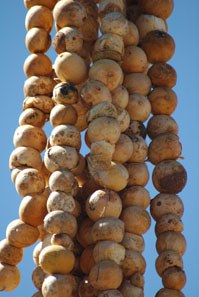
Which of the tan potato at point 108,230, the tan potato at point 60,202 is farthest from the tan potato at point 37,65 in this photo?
the tan potato at point 108,230

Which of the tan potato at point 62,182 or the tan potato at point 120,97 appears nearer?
the tan potato at point 62,182

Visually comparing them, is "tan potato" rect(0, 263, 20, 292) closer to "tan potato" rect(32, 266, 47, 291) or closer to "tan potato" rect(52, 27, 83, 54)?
"tan potato" rect(32, 266, 47, 291)

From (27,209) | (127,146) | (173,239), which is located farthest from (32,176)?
(173,239)

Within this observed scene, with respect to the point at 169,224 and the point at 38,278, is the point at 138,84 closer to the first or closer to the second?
the point at 169,224

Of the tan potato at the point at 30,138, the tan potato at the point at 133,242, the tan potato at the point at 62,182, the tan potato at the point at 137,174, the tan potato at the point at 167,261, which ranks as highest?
the tan potato at the point at 30,138

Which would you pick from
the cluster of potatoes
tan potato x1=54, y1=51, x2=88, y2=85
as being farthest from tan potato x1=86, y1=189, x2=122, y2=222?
tan potato x1=54, y1=51, x2=88, y2=85

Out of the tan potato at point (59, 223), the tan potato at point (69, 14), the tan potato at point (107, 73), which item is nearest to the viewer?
the tan potato at point (59, 223)

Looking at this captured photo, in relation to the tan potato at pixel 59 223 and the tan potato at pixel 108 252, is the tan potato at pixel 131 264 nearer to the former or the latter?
the tan potato at pixel 108 252
